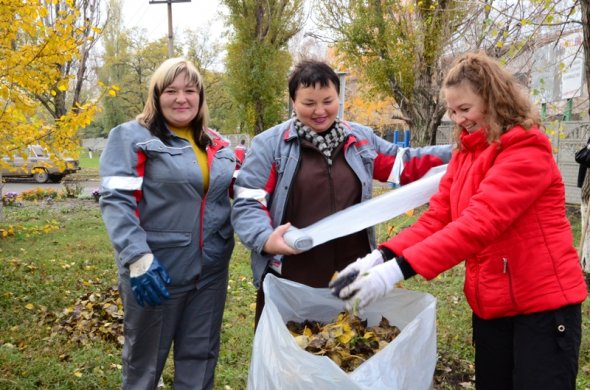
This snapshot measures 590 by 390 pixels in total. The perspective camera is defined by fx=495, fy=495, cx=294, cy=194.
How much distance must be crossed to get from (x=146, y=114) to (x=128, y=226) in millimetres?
541

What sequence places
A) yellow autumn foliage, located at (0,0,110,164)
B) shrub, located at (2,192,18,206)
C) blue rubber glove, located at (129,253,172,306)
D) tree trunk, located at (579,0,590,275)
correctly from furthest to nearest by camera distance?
shrub, located at (2,192,18,206), yellow autumn foliage, located at (0,0,110,164), tree trunk, located at (579,0,590,275), blue rubber glove, located at (129,253,172,306)

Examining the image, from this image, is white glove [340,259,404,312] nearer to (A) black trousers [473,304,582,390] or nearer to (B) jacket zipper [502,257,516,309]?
(B) jacket zipper [502,257,516,309]

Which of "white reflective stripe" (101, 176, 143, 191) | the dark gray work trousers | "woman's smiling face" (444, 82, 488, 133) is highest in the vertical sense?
"woman's smiling face" (444, 82, 488, 133)

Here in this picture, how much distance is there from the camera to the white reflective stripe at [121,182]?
2.07 m

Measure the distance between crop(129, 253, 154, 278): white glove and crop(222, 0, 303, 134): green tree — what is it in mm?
15060

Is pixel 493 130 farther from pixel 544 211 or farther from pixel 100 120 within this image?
pixel 100 120

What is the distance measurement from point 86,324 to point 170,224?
7.60ft

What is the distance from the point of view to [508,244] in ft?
5.37

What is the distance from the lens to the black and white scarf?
2.13 metres

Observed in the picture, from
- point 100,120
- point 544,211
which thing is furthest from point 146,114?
point 100,120

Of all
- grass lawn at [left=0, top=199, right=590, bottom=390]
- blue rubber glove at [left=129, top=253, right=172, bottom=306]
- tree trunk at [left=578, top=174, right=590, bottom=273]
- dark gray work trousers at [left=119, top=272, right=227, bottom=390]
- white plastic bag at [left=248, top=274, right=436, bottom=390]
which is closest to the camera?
white plastic bag at [left=248, top=274, right=436, bottom=390]

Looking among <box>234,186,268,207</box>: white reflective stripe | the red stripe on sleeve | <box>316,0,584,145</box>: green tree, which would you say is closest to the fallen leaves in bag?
<box>234,186,268,207</box>: white reflective stripe

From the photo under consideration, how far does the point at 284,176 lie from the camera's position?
2104 mm

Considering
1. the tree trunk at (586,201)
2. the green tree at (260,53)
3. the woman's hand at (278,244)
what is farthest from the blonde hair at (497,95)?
the green tree at (260,53)
